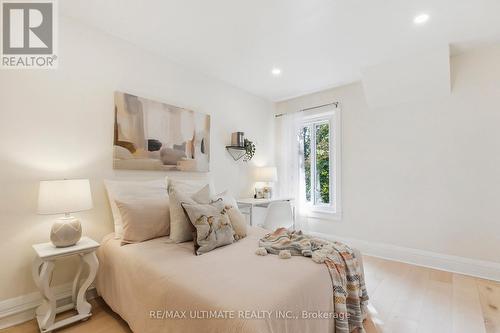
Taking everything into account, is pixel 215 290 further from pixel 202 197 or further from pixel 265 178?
pixel 265 178

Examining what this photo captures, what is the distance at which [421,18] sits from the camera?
204cm

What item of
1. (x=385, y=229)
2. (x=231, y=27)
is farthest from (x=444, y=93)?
(x=231, y=27)

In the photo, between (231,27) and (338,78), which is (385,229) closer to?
(338,78)

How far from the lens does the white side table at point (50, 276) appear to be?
162 cm

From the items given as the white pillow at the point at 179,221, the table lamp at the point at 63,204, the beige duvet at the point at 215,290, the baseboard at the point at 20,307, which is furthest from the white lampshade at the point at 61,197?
the baseboard at the point at 20,307

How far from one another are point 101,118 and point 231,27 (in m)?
1.47

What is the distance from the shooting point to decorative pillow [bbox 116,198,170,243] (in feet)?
6.17

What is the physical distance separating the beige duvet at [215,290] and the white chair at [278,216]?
997mm

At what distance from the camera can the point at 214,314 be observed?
3.41ft

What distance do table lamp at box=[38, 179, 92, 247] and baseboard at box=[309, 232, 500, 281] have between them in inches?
129

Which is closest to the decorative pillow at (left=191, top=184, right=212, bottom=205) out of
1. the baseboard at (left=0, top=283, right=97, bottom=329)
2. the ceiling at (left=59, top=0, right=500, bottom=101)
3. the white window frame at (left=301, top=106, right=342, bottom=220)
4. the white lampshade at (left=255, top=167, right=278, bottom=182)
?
the baseboard at (left=0, top=283, right=97, bottom=329)

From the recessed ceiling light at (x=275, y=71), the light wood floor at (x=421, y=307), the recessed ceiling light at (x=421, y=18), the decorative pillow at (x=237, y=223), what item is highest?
the recessed ceiling light at (x=421, y=18)

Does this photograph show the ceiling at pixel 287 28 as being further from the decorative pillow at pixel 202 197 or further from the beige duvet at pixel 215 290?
the beige duvet at pixel 215 290
